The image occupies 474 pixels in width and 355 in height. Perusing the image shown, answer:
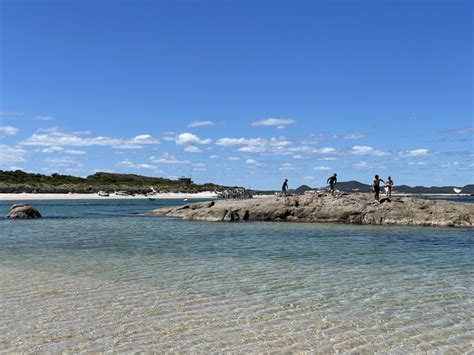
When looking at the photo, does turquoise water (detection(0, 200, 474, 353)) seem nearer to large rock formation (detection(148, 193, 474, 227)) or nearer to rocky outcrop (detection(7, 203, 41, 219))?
large rock formation (detection(148, 193, 474, 227))

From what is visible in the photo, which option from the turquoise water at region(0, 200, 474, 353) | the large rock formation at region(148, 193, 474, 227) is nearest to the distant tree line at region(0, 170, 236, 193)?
the large rock formation at region(148, 193, 474, 227)

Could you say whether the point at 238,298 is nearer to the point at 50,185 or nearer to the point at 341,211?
the point at 341,211

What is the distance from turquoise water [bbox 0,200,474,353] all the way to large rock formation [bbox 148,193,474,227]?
14240 mm

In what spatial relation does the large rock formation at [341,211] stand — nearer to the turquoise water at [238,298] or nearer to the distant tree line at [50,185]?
the turquoise water at [238,298]

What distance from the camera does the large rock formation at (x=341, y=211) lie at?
3788 cm

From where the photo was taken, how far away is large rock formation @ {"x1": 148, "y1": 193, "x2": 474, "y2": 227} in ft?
124

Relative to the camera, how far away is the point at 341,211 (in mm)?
40594

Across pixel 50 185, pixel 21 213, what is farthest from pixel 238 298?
pixel 50 185

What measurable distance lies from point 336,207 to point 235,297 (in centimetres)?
2990

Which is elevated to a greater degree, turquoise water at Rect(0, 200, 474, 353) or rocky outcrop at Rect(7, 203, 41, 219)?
→ rocky outcrop at Rect(7, 203, 41, 219)

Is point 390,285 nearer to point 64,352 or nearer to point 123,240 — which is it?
point 64,352

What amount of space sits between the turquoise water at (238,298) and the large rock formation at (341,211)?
14240mm

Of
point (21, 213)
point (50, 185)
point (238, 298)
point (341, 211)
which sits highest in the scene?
point (50, 185)

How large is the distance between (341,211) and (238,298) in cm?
2950
